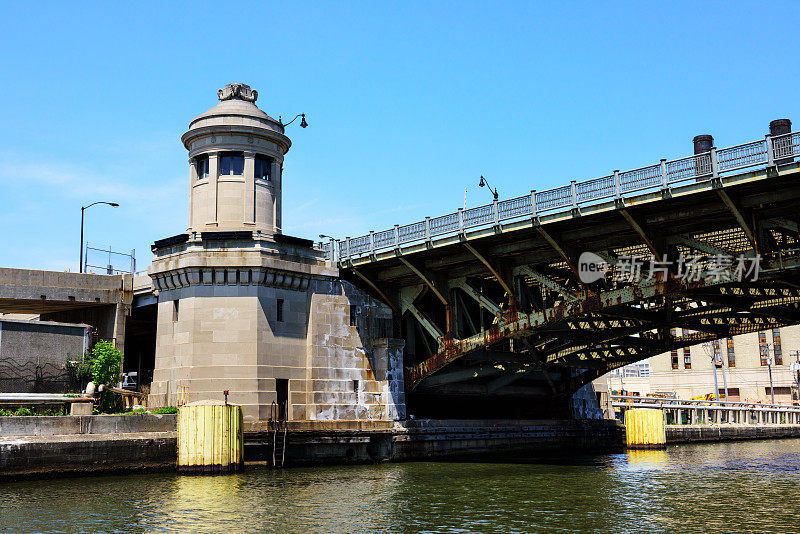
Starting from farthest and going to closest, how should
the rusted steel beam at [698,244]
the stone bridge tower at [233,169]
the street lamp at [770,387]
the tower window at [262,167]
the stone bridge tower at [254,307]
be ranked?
1. the street lamp at [770,387]
2. the tower window at [262,167]
3. the stone bridge tower at [233,169]
4. the stone bridge tower at [254,307]
5. the rusted steel beam at [698,244]

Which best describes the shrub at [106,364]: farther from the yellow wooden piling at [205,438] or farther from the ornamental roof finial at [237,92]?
the ornamental roof finial at [237,92]

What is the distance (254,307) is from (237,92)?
14.5 meters

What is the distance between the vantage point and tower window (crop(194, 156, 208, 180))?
48.4 meters

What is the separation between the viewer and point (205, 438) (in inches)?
1462

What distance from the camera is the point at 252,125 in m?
47.6

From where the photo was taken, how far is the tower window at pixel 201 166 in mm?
48406

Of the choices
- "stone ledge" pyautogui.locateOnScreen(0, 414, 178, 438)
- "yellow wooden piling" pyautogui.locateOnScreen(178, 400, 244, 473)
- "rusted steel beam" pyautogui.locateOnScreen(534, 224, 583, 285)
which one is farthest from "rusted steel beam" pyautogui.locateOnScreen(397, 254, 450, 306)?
"stone ledge" pyautogui.locateOnScreen(0, 414, 178, 438)

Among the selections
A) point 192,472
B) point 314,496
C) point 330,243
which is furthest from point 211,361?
point 314,496

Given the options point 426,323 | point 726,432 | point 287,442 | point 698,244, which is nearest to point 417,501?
point 287,442

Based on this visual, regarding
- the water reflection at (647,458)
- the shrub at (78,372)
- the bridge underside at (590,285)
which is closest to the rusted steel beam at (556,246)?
the bridge underside at (590,285)

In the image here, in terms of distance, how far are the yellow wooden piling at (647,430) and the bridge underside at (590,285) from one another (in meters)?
5.44

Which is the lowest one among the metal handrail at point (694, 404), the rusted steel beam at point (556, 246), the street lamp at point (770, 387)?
the metal handrail at point (694, 404)

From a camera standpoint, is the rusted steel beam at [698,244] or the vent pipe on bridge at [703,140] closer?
the rusted steel beam at [698,244]

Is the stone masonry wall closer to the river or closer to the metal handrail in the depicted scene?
the river
